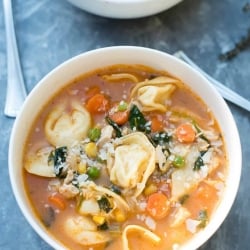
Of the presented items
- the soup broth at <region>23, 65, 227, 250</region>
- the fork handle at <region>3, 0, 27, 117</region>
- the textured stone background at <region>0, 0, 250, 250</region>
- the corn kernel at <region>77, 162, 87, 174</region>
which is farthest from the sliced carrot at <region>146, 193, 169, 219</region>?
the fork handle at <region>3, 0, 27, 117</region>

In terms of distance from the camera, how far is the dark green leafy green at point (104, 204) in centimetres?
187

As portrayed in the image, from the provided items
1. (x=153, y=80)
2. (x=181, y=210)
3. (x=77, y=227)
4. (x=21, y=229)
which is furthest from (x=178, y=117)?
(x=21, y=229)

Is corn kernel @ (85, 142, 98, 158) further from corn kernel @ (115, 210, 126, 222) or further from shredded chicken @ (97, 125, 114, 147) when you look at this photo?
corn kernel @ (115, 210, 126, 222)

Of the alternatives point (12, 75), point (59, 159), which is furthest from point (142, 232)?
point (12, 75)

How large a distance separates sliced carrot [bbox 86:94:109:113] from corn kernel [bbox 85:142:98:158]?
121 mm

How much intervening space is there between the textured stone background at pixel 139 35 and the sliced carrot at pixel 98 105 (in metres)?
0.34

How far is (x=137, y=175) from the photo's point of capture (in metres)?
1.90

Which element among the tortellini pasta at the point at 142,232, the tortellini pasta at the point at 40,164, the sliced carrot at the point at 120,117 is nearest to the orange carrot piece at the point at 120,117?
the sliced carrot at the point at 120,117

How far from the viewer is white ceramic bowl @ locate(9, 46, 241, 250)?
187cm

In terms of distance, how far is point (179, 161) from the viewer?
1.93 metres

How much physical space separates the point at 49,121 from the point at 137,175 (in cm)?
32

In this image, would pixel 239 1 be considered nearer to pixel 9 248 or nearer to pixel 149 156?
pixel 149 156

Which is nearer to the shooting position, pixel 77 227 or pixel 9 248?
pixel 77 227

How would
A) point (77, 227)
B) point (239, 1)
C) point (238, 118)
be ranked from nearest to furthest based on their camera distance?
point (77, 227)
point (238, 118)
point (239, 1)
